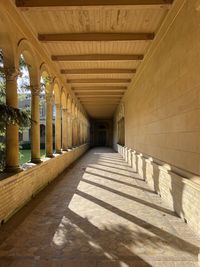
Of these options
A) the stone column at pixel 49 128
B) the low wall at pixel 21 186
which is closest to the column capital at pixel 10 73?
the low wall at pixel 21 186

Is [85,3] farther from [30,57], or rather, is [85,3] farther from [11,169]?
[11,169]

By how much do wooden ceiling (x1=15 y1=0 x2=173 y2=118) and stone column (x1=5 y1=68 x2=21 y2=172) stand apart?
1234 mm

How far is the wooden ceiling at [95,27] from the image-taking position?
13.9 ft

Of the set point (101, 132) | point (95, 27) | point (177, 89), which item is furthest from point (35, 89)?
point (101, 132)

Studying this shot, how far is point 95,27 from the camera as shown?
5309 millimetres

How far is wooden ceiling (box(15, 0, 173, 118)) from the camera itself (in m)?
4.25

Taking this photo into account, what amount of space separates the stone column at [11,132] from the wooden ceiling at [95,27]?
1234 mm

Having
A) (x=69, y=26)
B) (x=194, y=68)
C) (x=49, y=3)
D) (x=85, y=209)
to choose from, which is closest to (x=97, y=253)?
(x=85, y=209)

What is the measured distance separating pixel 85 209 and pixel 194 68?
2891 mm

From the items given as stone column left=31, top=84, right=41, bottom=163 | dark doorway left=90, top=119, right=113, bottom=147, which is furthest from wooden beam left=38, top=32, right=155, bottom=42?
dark doorway left=90, top=119, right=113, bottom=147

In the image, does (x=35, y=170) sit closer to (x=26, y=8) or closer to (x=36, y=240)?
(x=36, y=240)

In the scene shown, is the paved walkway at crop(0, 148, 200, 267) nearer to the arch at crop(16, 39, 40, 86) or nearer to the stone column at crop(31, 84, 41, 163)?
the stone column at crop(31, 84, 41, 163)

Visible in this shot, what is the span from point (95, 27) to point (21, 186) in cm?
361

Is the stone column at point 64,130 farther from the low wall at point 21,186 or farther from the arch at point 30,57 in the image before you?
the arch at point 30,57
